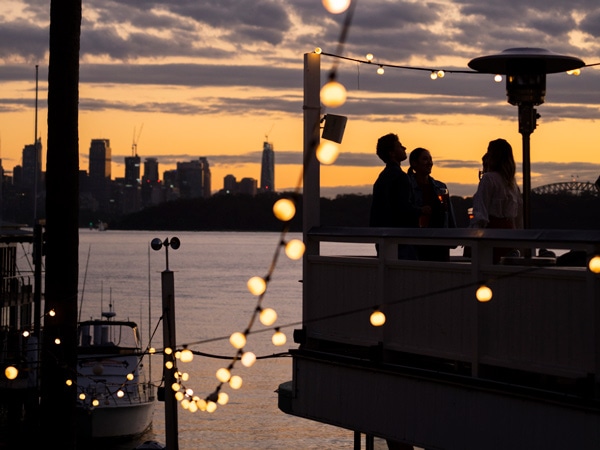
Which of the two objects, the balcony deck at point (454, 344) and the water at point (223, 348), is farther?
the water at point (223, 348)

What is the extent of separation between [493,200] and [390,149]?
1.07m

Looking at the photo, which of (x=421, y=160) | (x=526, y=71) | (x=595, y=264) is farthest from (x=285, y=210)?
(x=526, y=71)

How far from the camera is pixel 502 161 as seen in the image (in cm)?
1104

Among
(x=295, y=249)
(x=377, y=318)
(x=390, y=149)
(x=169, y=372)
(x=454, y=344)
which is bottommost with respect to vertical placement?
(x=169, y=372)

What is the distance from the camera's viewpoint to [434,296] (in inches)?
394

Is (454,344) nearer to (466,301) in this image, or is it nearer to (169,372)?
(466,301)

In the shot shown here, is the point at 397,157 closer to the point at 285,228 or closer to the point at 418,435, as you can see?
the point at 418,435

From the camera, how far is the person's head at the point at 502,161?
1093 centimetres

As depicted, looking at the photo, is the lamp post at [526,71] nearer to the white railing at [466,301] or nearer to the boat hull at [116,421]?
the white railing at [466,301]

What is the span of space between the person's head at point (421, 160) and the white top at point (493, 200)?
539 mm

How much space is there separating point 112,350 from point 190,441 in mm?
7134

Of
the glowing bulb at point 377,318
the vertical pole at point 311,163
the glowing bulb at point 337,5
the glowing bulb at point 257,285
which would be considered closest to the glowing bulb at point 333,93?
the glowing bulb at point 337,5

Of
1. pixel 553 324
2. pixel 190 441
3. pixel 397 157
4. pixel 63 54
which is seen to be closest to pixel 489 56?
pixel 397 157

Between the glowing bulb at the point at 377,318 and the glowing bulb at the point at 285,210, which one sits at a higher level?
the glowing bulb at the point at 285,210
